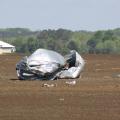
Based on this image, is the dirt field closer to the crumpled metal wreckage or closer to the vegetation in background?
the crumpled metal wreckage

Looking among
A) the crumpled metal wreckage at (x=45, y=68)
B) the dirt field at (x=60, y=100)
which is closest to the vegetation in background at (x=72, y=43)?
the crumpled metal wreckage at (x=45, y=68)

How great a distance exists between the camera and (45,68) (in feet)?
102

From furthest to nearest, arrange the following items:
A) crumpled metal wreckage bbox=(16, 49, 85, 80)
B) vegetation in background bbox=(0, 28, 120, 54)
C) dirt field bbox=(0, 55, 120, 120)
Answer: vegetation in background bbox=(0, 28, 120, 54), crumpled metal wreckage bbox=(16, 49, 85, 80), dirt field bbox=(0, 55, 120, 120)

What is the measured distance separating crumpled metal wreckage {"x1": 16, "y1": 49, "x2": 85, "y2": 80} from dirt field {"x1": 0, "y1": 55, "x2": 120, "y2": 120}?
140 cm

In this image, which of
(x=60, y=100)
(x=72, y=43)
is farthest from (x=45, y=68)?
(x=72, y=43)

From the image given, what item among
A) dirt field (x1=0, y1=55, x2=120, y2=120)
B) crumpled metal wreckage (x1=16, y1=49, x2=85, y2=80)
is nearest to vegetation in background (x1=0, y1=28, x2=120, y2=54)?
crumpled metal wreckage (x1=16, y1=49, x2=85, y2=80)

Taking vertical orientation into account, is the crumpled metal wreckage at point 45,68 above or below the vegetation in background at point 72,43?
above

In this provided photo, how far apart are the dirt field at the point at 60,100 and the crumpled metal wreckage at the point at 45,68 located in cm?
140

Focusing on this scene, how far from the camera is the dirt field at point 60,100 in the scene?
1784 cm

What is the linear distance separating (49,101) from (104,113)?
3.21m

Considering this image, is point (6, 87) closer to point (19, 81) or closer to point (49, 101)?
point (19, 81)

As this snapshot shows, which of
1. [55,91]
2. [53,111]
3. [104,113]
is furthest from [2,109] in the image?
[55,91]

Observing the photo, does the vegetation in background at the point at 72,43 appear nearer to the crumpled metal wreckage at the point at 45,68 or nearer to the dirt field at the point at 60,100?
the crumpled metal wreckage at the point at 45,68

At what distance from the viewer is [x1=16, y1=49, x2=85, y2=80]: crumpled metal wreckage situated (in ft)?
101
